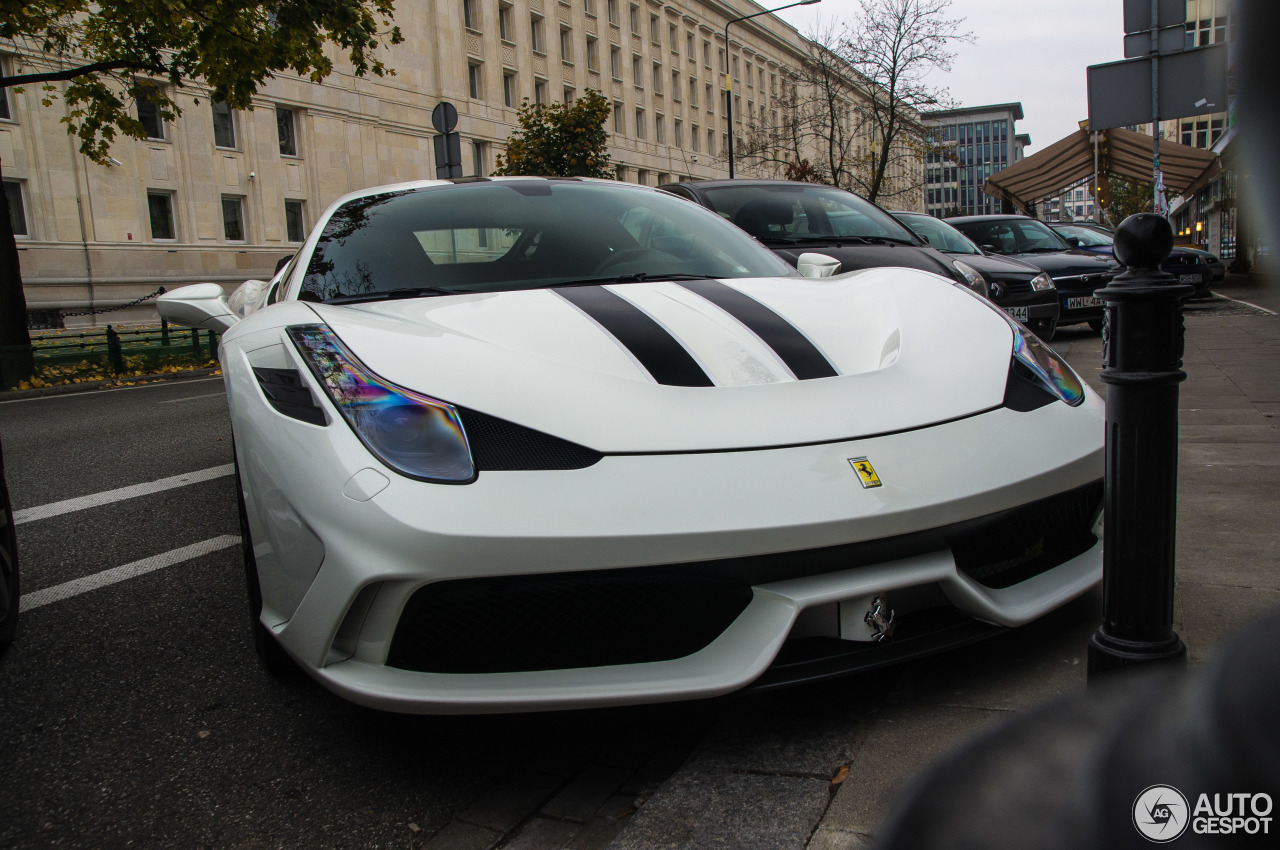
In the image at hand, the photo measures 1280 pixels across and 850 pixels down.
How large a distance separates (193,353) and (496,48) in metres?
28.6

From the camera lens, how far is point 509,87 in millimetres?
41438

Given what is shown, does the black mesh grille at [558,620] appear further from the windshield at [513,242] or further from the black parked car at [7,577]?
the black parked car at [7,577]

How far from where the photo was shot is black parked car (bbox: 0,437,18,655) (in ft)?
8.89

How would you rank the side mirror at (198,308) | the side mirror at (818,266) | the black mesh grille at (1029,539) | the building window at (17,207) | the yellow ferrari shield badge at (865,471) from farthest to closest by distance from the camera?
the building window at (17,207) → the side mirror at (198,308) → the side mirror at (818,266) → the black mesh grille at (1029,539) → the yellow ferrari shield badge at (865,471)

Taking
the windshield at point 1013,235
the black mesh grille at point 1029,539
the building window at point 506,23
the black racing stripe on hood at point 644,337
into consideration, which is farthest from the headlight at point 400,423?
the building window at point 506,23

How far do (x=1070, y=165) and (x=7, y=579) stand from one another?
26.6 metres

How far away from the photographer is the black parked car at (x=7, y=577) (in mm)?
2711

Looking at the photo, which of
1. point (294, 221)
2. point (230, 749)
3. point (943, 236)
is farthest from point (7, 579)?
point (294, 221)

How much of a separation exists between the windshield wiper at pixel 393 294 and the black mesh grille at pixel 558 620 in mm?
1223

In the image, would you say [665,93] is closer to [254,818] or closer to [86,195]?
[86,195]

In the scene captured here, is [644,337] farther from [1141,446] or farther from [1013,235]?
[1013,235]

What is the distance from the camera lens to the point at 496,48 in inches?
1580

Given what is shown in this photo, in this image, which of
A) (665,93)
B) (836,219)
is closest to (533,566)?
(836,219)

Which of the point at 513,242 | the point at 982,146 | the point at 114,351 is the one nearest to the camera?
the point at 513,242
